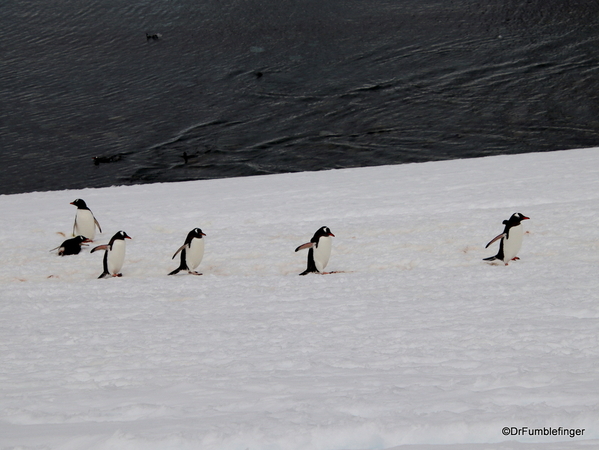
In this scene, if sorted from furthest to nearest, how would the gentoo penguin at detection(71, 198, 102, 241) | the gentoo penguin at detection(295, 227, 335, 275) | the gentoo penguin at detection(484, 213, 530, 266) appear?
the gentoo penguin at detection(71, 198, 102, 241) → the gentoo penguin at detection(295, 227, 335, 275) → the gentoo penguin at detection(484, 213, 530, 266)

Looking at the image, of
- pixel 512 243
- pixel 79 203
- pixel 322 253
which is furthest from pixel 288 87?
pixel 512 243

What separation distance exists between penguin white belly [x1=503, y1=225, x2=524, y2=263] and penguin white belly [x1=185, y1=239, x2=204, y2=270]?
3.65m

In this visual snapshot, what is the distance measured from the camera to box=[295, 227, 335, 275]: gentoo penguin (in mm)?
8664

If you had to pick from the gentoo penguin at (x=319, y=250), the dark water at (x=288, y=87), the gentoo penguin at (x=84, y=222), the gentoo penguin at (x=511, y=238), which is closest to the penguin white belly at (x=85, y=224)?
the gentoo penguin at (x=84, y=222)

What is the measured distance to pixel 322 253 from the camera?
8.76 m

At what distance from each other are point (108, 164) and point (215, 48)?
374 inches

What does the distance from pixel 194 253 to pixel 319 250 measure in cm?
160

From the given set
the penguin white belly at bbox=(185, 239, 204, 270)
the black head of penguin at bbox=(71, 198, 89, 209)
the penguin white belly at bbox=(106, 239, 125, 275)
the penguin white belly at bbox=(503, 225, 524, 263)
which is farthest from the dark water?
the penguin white belly at bbox=(503, 225, 524, 263)

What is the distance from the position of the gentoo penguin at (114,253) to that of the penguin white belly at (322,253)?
2408 millimetres

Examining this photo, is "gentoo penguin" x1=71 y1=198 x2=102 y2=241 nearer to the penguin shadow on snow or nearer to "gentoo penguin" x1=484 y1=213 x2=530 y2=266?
the penguin shadow on snow

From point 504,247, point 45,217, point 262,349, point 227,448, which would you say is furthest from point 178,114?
point 227,448

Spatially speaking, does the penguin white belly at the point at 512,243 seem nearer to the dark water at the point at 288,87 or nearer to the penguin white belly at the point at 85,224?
the penguin white belly at the point at 85,224

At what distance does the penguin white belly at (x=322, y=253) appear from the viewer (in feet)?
28.5

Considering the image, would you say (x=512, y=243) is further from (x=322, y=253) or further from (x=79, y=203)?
(x=79, y=203)
